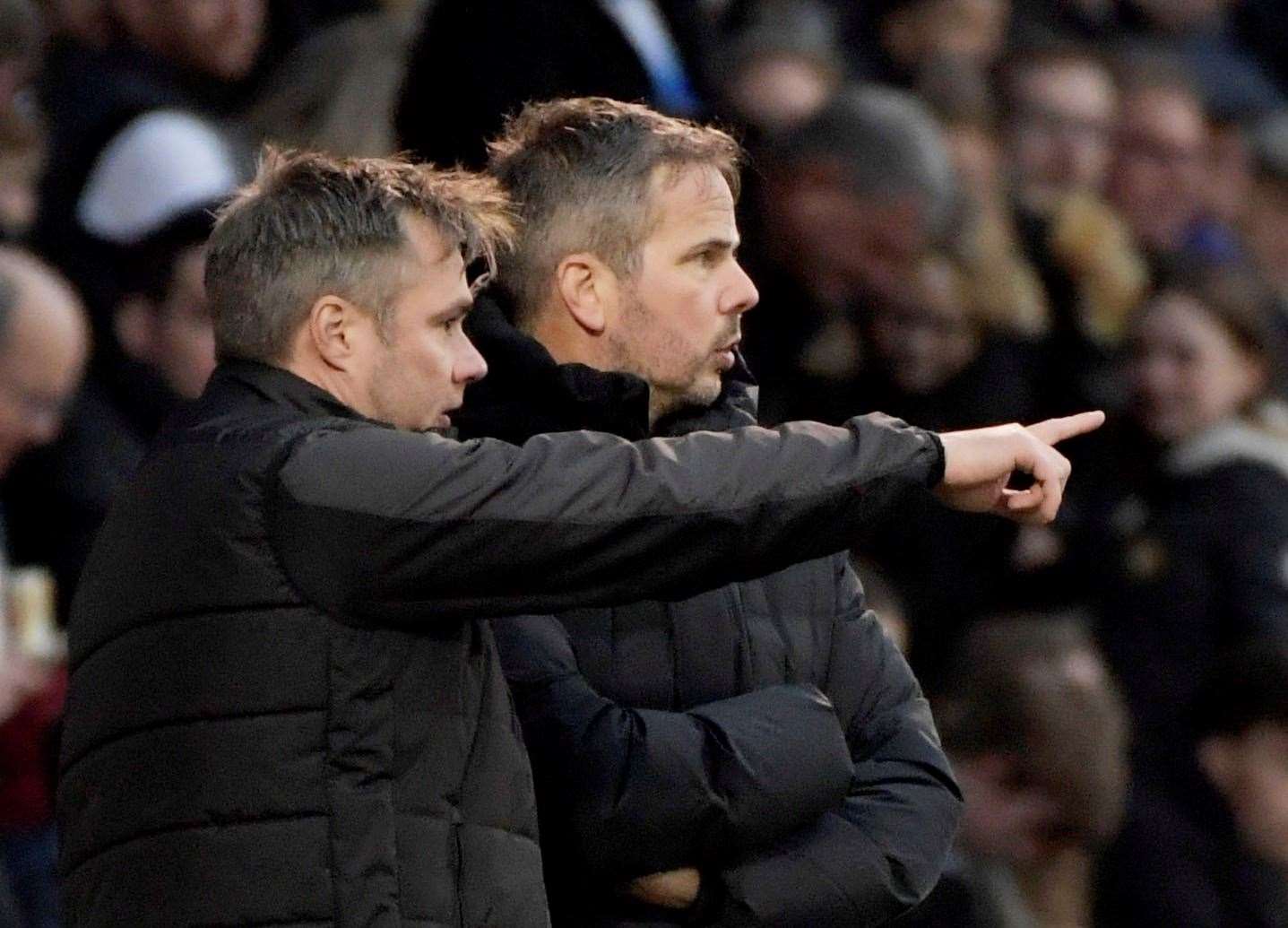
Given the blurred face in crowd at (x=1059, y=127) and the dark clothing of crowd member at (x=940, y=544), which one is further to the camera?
the blurred face in crowd at (x=1059, y=127)

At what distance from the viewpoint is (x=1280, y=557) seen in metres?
6.80

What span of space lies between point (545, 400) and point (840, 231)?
118 inches

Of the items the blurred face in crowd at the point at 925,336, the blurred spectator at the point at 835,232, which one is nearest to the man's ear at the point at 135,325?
the blurred spectator at the point at 835,232

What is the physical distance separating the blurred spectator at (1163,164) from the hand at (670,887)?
Answer: 5084 millimetres

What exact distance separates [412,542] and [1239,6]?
7.52 meters

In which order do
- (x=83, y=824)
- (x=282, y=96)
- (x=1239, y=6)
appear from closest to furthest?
1. (x=83, y=824)
2. (x=282, y=96)
3. (x=1239, y=6)

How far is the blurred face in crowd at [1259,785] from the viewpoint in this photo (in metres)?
6.50

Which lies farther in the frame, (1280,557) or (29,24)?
(1280,557)

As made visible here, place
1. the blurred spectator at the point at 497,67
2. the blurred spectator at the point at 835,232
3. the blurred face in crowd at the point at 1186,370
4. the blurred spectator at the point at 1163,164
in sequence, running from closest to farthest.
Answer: the blurred spectator at the point at 497,67, the blurred spectator at the point at 835,232, the blurred face in crowd at the point at 1186,370, the blurred spectator at the point at 1163,164

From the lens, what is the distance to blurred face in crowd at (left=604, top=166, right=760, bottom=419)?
12.4 ft

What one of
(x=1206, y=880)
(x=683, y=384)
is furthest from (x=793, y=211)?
(x=683, y=384)

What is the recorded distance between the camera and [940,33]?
27.2 ft

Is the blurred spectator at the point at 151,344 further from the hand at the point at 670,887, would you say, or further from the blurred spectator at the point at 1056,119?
the blurred spectator at the point at 1056,119

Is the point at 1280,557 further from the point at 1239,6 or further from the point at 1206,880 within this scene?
the point at 1239,6
